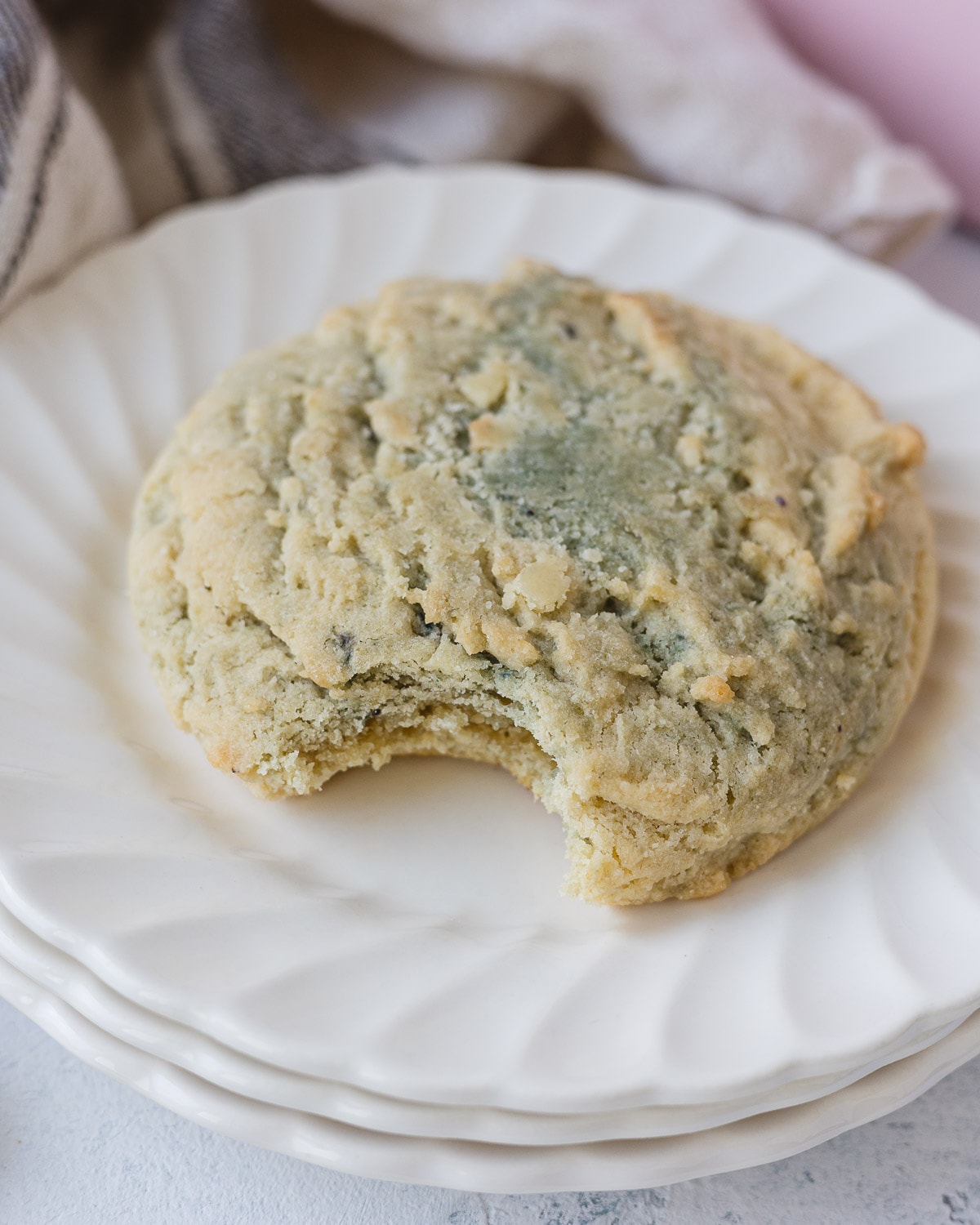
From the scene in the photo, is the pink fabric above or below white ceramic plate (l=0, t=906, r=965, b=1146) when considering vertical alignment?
above

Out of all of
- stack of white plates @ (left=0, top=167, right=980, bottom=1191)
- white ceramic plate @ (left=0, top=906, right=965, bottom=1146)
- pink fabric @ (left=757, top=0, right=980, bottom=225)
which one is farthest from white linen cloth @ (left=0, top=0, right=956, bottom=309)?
white ceramic plate @ (left=0, top=906, right=965, bottom=1146)

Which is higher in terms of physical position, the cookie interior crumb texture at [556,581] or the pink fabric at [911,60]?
the pink fabric at [911,60]

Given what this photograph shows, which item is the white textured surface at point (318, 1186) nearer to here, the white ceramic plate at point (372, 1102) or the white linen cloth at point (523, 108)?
the white ceramic plate at point (372, 1102)

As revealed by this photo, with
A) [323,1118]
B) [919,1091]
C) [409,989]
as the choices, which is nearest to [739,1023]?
[919,1091]

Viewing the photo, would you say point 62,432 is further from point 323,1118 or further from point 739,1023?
point 739,1023

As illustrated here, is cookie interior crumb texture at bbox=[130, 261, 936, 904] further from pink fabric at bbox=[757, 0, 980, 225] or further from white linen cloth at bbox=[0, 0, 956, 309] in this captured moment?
pink fabric at bbox=[757, 0, 980, 225]

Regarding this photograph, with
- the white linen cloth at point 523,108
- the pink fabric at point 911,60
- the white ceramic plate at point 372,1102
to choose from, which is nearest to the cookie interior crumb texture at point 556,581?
the white ceramic plate at point 372,1102
